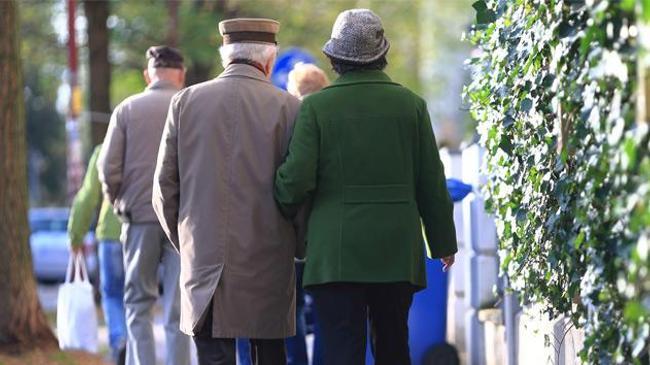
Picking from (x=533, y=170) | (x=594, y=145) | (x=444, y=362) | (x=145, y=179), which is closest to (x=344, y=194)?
(x=533, y=170)

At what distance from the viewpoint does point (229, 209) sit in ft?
21.4

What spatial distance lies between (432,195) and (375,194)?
0.90 feet

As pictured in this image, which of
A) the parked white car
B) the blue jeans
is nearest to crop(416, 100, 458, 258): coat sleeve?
the blue jeans

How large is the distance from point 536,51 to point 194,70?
61.9 ft

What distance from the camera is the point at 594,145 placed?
5.15 m

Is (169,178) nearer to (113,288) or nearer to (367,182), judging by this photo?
(367,182)

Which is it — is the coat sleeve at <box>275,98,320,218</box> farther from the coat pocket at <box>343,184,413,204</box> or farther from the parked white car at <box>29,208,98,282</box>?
the parked white car at <box>29,208,98,282</box>

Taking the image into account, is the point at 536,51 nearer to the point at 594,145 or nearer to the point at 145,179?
the point at 594,145

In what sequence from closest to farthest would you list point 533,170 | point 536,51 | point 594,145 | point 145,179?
1. point 594,145
2. point 536,51
3. point 533,170
4. point 145,179

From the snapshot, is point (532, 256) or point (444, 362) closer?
point (532, 256)

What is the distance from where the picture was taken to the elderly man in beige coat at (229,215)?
6527 mm

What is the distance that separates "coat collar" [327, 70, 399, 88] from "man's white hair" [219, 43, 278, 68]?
2.14 feet

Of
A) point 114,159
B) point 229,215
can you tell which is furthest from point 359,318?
point 114,159

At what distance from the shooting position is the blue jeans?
32.2 ft
